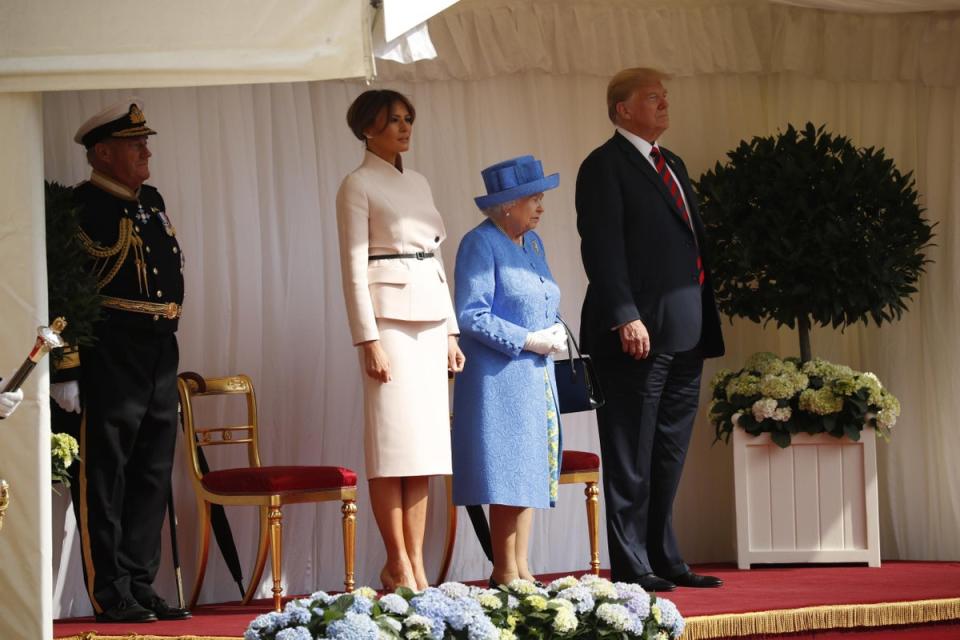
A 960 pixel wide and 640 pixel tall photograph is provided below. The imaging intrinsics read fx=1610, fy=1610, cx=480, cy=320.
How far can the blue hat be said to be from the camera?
5023 mm

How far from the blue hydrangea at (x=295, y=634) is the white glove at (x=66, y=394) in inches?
75.4

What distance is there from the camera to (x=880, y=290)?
20.2 feet

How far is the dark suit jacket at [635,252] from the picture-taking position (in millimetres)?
5367

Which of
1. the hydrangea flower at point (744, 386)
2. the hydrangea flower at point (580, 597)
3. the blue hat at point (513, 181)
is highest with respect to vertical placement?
the blue hat at point (513, 181)

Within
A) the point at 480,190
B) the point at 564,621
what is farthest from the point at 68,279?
the point at 480,190

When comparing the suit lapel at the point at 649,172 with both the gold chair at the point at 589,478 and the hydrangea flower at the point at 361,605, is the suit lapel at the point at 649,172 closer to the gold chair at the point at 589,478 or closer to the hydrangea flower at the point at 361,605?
the gold chair at the point at 589,478

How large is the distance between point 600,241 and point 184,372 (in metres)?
1.59

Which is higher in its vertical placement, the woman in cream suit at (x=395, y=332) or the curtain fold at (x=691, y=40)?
the curtain fold at (x=691, y=40)

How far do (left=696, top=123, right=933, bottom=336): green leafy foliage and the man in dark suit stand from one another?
0.71m

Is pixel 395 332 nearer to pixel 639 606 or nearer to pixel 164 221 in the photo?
A: pixel 164 221

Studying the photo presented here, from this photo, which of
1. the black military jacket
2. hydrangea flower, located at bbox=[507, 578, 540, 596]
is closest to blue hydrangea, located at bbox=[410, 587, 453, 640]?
hydrangea flower, located at bbox=[507, 578, 540, 596]

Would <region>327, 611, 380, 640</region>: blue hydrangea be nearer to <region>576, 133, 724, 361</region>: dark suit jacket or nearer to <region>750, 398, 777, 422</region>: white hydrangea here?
<region>576, 133, 724, 361</region>: dark suit jacket

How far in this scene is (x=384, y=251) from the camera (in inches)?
194

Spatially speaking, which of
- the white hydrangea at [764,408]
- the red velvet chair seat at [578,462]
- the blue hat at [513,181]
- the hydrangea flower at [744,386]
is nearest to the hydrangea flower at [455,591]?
the blue hat at [513,181]
